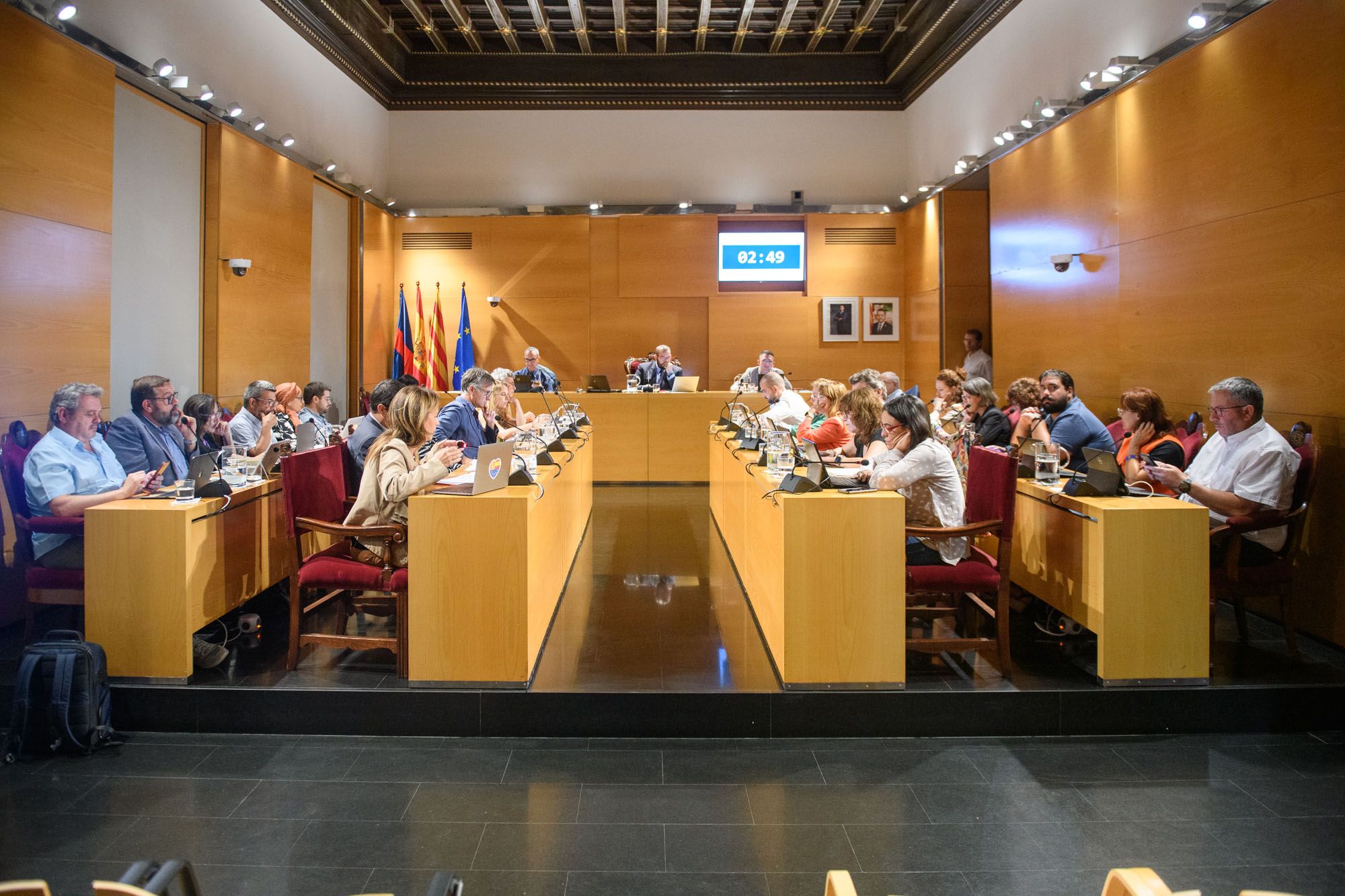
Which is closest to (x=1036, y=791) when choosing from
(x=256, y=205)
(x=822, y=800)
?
(x=822, y=800)

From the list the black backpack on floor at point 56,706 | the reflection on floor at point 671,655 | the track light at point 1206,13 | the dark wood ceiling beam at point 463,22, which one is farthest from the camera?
the dark wood ceiling beam at point 463,22

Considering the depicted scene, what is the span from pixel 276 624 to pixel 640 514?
3676 mm

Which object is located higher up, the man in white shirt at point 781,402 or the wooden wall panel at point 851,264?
the wooden wall panel at point 851,264

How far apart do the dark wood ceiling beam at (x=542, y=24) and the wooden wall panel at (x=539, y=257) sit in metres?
1.99

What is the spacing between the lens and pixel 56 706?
3.17m

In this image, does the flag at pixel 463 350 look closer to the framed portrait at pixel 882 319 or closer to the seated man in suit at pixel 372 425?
the framed portrait at pixel 882 319

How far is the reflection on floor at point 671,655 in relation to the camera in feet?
11.6

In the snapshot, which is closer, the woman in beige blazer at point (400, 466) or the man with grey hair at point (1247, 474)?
the woman in beige blazer at point (400, 466)

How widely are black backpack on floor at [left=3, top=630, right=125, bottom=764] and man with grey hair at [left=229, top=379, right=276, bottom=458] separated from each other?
2.38 metres

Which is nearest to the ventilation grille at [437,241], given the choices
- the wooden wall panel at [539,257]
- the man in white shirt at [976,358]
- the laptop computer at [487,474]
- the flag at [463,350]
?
the wooden wall panel at [539,257]

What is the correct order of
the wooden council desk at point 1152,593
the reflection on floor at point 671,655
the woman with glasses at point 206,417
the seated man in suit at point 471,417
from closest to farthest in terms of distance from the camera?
the wooden council desk at point 1152,593
the reflection on floor at point 671,655
the seated man in suit at point 471,417
the woman with glasses at point 206,417

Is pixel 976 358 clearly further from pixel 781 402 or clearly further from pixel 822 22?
pixel 822 22

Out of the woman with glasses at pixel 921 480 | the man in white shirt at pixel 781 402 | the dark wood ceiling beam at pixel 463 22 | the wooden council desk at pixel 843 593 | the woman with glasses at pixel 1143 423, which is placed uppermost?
the dark wood ceiling beam at pixel 463 22

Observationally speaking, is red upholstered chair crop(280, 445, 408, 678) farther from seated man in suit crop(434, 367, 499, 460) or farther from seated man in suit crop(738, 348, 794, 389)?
seated man in suit crop(738, 348, 794, 389)
